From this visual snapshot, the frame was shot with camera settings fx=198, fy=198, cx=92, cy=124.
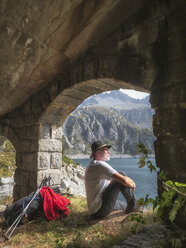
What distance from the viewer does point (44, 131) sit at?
438 cm

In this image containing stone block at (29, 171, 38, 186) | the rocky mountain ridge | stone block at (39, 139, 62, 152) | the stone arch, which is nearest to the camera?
the stone arch

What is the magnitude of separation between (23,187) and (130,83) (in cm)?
340

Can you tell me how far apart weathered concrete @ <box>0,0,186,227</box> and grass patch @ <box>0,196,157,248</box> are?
961 mm

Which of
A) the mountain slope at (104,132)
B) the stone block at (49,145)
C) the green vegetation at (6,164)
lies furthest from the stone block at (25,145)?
the mountain slope at (104,132)

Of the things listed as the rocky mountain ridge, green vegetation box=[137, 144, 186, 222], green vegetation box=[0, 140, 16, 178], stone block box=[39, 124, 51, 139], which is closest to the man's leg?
green vegetation box=[137, 144, 186, 222]

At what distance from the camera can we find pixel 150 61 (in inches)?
102

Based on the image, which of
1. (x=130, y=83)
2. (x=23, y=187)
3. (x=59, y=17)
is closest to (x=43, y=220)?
(x=23, y=187)

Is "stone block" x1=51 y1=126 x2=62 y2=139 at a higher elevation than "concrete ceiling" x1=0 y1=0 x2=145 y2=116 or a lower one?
lower

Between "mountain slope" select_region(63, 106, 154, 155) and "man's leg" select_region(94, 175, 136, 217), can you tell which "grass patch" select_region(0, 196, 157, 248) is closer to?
"man's leg" select_region(94, 175, 136, 217)

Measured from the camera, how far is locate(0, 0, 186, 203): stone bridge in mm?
2336

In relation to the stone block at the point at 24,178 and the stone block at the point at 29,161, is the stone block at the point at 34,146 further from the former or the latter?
the stone block at the point at 24,178

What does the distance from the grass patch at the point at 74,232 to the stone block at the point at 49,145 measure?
4.86ft

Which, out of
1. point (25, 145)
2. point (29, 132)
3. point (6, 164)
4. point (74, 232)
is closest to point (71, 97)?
point (29, 132)

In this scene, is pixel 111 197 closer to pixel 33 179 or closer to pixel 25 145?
pixel 33 179
